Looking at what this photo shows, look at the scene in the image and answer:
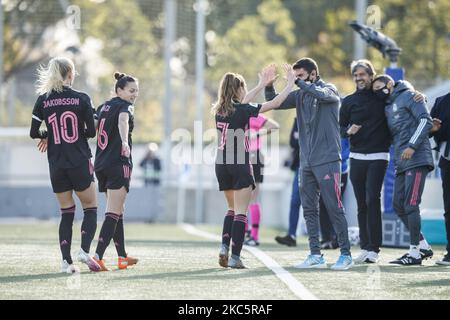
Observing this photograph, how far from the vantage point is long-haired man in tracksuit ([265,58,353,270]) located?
10.2m

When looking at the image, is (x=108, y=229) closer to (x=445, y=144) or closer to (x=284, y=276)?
(x=284, y=276)

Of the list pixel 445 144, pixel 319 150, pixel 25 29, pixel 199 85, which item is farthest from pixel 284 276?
pixel 25 29

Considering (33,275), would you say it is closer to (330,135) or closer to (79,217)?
(330,135)

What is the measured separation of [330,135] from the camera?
10.3m

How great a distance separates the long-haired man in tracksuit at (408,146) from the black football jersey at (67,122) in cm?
317

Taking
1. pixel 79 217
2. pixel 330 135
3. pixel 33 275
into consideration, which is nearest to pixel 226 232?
pixel 330 135

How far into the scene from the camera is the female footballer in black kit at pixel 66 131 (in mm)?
9688

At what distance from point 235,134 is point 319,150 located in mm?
810

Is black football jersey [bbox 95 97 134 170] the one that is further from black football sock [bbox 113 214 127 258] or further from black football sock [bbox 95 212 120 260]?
black football sock [bbox 113 214 127 258]

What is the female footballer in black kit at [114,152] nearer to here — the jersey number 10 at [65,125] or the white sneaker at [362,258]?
the jersey number 10 at [65,125]

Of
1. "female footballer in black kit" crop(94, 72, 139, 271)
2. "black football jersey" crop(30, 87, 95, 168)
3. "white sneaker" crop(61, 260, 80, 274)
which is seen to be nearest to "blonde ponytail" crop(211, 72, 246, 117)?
"female footballer in black kit" crop(94, 72, 139, 271)

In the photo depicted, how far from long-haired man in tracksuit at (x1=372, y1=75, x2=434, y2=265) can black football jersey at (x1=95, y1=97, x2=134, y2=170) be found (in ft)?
9.09

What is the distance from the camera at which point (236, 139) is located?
10.1m

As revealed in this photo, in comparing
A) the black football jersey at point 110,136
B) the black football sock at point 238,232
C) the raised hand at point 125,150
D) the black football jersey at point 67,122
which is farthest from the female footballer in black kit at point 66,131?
the black football sock at point 238,232
